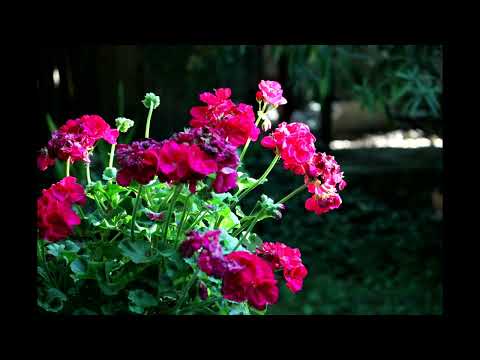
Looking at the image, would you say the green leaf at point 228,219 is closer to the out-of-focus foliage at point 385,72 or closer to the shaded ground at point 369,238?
the shaded ground at point 369,238

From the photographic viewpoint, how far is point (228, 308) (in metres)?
1.06

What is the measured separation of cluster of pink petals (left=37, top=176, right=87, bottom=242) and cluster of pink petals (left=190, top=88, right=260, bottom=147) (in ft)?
0.76

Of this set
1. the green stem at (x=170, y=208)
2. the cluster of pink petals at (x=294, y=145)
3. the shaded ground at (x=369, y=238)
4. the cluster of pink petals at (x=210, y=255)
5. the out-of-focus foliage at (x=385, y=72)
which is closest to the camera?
the cluster of pink petals at (x=210, y=255)

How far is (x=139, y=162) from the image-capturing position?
3.16 feet

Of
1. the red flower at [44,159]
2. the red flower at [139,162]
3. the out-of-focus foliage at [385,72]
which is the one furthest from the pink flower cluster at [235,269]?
the out-of-focus foliage at [385,72]

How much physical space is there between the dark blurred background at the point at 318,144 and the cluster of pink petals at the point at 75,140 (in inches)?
74.8

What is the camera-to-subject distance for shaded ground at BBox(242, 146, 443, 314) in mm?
3656

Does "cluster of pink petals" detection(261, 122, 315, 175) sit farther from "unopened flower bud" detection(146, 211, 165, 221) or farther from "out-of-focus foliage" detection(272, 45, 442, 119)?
"out-of-focus foliage" detection(272, 45, 442, 119)

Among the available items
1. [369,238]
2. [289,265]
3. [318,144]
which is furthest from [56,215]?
[318,144]

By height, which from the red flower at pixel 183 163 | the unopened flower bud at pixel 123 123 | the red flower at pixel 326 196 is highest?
the unopened flower bud at pixel 123 123

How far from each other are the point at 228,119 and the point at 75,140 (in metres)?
0.25

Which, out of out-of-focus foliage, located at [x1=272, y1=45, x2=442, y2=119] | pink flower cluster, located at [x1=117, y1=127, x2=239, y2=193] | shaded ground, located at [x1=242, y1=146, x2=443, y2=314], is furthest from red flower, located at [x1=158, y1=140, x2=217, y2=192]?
out-of-focus foliage, located at [x1=272, y1=45, x2=442, y2=119]

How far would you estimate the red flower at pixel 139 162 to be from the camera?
949 mm

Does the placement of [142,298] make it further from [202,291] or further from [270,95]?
[270,95]
